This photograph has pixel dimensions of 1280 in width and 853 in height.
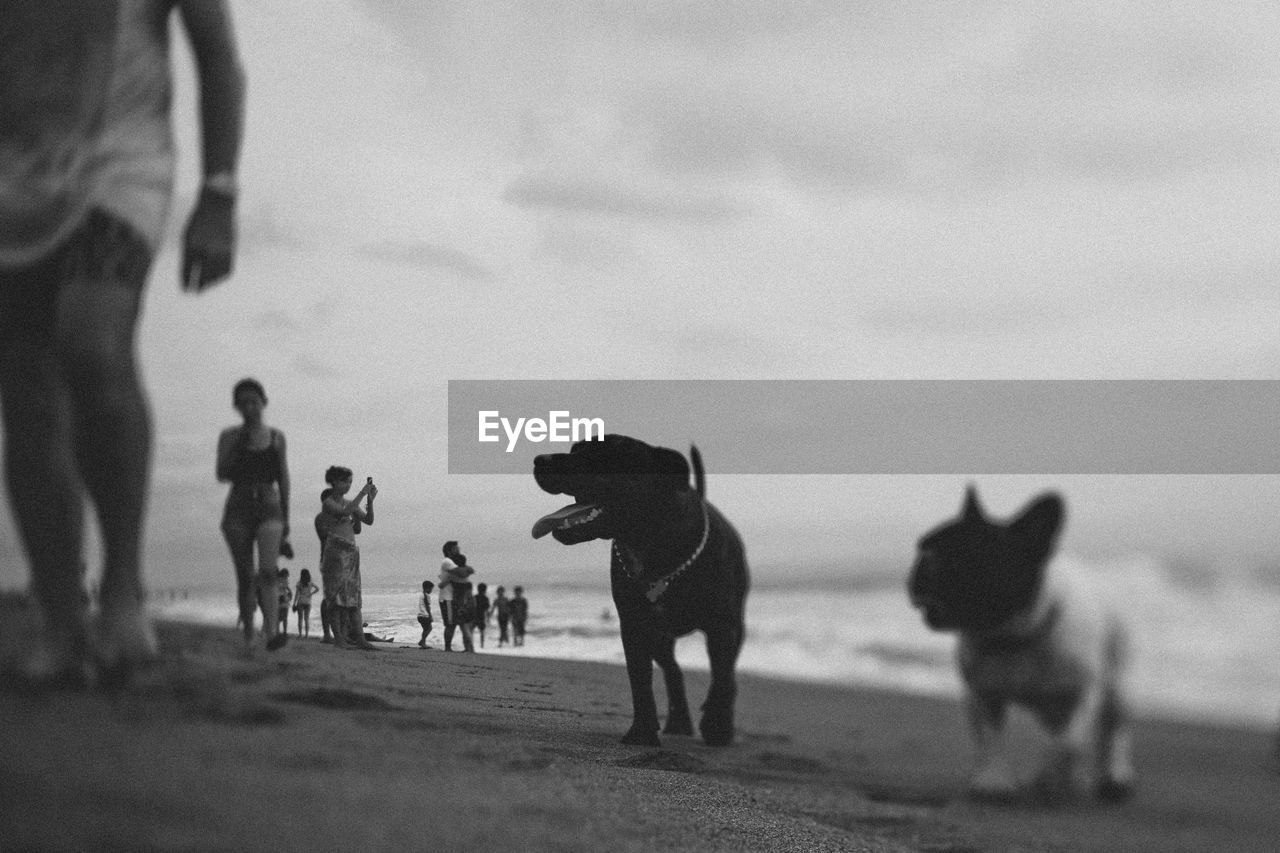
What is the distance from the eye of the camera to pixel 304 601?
1883 millimetres

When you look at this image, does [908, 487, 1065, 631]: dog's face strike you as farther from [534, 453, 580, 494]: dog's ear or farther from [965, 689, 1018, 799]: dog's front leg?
[534, 453, 580, 494]: dog's ear

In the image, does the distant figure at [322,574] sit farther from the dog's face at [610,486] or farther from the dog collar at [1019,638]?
the dog collar at [1019,638]

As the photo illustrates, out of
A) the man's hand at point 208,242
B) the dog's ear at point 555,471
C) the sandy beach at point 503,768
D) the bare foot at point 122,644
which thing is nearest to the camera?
the sandy beach at point 503,768

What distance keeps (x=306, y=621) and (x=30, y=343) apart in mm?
799

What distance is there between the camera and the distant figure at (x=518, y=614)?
257 cm

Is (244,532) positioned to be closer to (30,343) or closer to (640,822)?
(30,343)

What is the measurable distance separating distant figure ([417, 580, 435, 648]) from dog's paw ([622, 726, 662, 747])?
0.61 m

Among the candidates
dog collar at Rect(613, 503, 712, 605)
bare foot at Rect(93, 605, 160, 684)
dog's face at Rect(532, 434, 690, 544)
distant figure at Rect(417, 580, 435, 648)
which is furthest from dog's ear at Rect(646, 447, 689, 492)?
bare foot at Rect(93, 605, 160, 684)

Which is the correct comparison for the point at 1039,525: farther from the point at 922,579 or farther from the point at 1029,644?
the point at 1029,644

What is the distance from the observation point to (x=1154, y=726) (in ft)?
7.28

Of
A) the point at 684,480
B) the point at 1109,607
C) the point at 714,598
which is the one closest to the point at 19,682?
the point at 684,480

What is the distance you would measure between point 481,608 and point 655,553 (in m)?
0.42

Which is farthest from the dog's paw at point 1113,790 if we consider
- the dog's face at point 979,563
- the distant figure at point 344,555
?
the distant figure at point 344,555

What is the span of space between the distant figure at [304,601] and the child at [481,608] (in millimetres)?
587
